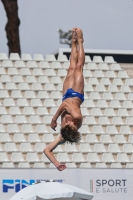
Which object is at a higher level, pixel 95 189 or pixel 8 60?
pixel 8 60

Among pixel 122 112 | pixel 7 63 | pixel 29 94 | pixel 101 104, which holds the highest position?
pixel 7 63

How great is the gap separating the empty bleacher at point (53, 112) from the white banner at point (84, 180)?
6.62 feet

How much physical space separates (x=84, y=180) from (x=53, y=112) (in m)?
3.70

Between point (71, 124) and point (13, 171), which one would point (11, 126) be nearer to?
point (13, 171)

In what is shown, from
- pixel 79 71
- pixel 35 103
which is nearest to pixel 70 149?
pixel 35 103

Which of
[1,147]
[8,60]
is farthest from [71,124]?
[8,60]

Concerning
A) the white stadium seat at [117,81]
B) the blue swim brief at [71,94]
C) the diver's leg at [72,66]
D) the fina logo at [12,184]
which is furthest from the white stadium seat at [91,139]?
the blue swim brief at [71,94]

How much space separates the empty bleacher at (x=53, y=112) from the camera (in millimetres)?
17016

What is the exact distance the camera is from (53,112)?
18.0 metres

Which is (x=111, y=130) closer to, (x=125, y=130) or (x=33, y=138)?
(x=125, y=130)

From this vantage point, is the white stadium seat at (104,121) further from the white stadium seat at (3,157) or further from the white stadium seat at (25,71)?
the white stadium seat at (3,157)

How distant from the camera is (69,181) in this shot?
47.8ft

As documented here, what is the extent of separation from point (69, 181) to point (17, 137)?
3032mm

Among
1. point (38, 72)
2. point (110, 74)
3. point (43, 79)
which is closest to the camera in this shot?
point (43, 79)
